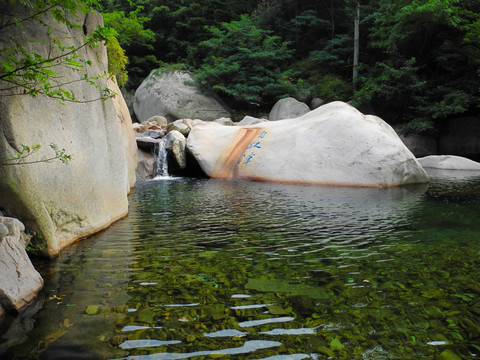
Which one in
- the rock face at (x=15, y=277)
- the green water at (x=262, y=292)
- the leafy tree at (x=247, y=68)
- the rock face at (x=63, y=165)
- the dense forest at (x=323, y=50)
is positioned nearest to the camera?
the green water at (x=262, y=292)

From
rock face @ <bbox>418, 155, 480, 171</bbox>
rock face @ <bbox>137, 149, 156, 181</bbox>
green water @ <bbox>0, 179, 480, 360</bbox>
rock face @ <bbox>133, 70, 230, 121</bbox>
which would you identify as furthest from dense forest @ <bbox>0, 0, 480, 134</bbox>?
green water @ <bbox>0, 179, 480, 360</bbox>

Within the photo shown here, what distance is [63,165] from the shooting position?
5.31 metres

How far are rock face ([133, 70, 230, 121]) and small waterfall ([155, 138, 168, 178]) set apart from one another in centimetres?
979

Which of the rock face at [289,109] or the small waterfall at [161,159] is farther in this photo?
the rock face at [289,109]

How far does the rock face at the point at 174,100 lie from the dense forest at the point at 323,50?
4.20ft

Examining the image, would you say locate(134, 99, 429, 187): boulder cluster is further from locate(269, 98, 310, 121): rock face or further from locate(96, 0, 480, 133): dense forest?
locate(269, 98, 310, 121): rock face

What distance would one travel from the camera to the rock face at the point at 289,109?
2478cm

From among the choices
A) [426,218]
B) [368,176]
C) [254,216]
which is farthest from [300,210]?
[368,176]

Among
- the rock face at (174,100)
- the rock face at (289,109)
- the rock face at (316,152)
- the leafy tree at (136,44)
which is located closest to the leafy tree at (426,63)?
the rock face at (289,109)

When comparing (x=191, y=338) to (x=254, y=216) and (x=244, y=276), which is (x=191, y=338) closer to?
(x=244, y=276)

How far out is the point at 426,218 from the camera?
7.46 metres

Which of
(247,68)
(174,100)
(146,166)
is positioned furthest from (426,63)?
(146,166)

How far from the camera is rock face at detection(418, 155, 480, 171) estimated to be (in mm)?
16375

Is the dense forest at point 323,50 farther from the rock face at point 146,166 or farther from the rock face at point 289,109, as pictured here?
the rock face at point 146,166
